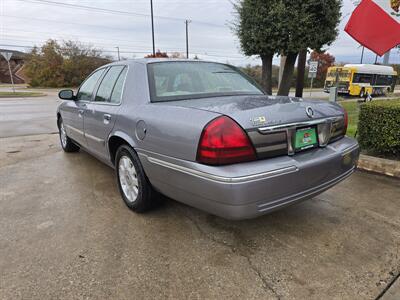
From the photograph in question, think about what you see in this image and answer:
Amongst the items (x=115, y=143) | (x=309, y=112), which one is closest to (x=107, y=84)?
(x=115, y=143)

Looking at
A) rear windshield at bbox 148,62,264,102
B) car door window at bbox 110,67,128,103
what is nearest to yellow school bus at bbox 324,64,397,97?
rear windshield at bbox 148,62,264,102

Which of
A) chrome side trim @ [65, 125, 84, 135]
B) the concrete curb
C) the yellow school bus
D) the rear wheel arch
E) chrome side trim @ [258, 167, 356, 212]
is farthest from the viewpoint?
the yellow school bus

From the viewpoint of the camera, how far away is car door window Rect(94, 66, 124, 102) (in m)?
3.54

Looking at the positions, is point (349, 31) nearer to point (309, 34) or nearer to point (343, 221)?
point (309, 34)

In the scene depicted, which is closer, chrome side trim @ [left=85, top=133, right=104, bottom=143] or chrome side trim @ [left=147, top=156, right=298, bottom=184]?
chrome side trim @ [left=147, top=156, right=298, bottom=184]

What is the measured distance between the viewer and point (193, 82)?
3107 mm

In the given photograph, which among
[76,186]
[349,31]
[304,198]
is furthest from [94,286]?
[349,31]

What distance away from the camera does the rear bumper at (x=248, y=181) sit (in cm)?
205

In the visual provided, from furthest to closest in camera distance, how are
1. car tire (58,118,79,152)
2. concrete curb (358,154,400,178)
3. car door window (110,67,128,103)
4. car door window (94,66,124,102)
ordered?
1. car tire (58,118,79,152)
2. concrete curb (358,154,400,178)
3. car door window (94,66,124,102)
4. car door window (110,67,128,103)

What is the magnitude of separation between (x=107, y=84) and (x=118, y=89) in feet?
1.43

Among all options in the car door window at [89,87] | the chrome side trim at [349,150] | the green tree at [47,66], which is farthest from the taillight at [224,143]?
the green tree at [47,66]

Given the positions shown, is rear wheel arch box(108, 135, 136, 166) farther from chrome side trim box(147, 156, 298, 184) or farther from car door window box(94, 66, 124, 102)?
chrome side trim box(147, 156, 298, 184)

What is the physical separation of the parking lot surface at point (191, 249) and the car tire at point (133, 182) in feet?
0.41

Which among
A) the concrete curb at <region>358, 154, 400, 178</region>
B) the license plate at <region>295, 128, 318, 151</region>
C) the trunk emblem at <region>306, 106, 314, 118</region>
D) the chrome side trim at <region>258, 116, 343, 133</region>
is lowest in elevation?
the concrete curb at <region>358, 154, 400, 178</region>
